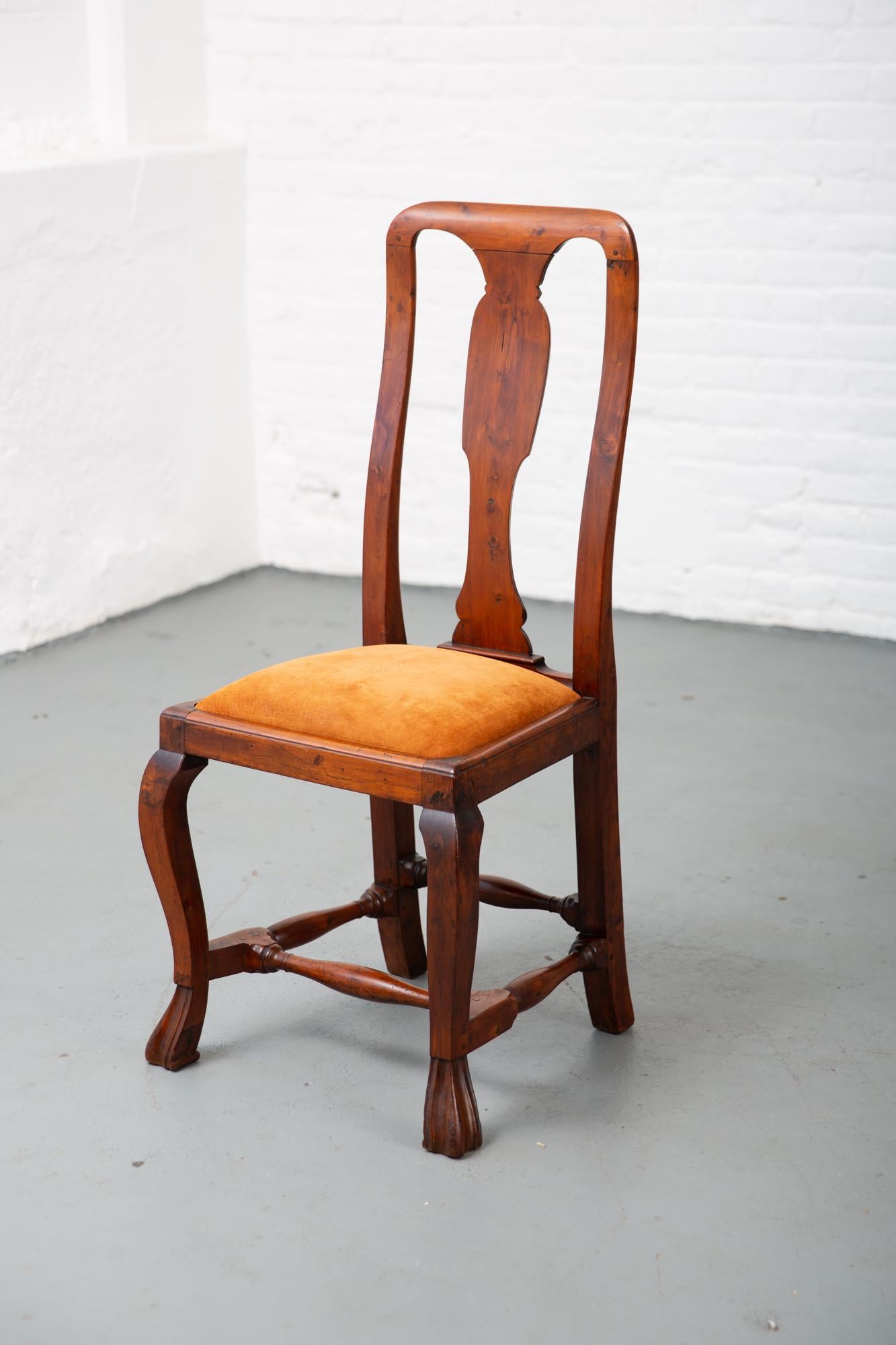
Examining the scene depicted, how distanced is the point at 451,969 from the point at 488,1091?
0.94ft

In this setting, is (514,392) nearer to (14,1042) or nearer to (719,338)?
(14,1042)

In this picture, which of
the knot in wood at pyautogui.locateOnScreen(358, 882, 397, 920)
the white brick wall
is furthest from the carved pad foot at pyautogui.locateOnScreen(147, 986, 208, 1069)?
the white brick wall

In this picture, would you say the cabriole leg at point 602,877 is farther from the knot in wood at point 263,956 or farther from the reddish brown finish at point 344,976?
the knot in wood at point 263,956

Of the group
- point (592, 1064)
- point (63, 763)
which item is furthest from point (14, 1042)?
point (63, 763)

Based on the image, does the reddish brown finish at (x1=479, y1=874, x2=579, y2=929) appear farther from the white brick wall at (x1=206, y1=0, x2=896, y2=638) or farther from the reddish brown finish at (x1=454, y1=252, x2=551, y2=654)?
the white brick wall at (x1=206, y1=0, x2=896, y2=638)

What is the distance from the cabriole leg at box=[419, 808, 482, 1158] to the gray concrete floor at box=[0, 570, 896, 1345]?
4cm

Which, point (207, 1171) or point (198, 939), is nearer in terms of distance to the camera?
point (207, 1171)

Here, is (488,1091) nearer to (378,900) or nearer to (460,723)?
(378,900)

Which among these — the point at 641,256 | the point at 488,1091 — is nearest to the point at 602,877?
the point at 488,1091

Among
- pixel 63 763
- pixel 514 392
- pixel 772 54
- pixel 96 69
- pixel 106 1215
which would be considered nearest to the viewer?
pixel 106 1215

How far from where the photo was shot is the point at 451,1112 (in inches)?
67.0

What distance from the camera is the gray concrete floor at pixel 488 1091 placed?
1.49 metres

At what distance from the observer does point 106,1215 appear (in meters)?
1.60

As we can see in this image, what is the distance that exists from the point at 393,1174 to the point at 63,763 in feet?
4.84
